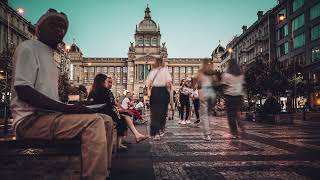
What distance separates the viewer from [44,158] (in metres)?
2.58

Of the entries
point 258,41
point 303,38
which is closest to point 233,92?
point 303,38

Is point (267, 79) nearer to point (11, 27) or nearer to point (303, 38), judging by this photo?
point (303, 38)

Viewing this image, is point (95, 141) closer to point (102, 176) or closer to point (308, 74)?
point (102, 176)

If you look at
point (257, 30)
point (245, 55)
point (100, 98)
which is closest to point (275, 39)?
point (257, 30)

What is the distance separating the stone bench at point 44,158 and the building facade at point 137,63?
102 m

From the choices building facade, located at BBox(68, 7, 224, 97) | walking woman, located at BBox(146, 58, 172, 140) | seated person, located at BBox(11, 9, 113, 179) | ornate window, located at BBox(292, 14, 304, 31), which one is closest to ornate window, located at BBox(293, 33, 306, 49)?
ornate window, located at BBox(292, 14, 304, 31)

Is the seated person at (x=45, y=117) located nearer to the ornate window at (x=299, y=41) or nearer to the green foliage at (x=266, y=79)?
the green foliage at (x=266, y=79)

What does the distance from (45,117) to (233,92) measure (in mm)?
6398

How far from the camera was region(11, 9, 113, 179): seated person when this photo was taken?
2.56 meters

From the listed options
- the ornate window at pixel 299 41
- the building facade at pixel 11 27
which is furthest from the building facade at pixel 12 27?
the ornate window at pixel 299 41

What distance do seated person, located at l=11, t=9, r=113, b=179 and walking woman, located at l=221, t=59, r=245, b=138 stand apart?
6.05 meters

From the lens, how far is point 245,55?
66.6 metres

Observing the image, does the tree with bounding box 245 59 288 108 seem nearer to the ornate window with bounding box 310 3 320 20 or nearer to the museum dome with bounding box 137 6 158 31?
the ornate window with bounding box 310 3 320 20

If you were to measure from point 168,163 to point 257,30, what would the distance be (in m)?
58.5
